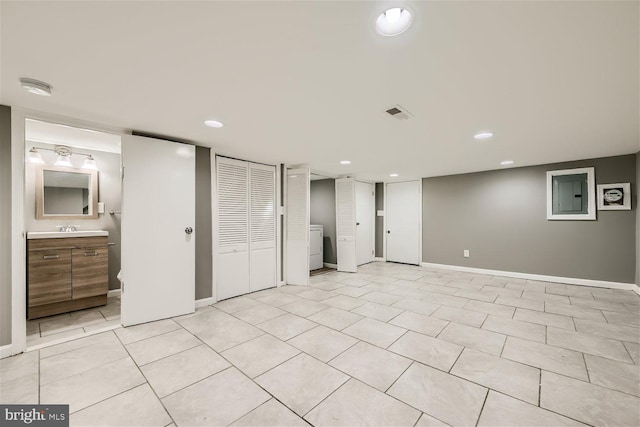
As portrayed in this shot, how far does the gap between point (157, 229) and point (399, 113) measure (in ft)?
9.70

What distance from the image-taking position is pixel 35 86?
1777mm

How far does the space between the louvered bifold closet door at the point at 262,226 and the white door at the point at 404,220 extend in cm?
360

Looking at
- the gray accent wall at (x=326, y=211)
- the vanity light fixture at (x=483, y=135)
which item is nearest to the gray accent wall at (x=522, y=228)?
the gray accent wall at (x=326, y=211)

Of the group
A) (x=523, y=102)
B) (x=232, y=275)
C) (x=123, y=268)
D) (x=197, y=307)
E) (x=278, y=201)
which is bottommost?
(x=197, y=307)

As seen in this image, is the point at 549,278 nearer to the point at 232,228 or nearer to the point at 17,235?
the point at 232,228

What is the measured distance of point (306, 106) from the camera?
2.18 m

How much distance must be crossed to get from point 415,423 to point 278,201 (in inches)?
143

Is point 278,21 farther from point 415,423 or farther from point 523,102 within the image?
point 415,423

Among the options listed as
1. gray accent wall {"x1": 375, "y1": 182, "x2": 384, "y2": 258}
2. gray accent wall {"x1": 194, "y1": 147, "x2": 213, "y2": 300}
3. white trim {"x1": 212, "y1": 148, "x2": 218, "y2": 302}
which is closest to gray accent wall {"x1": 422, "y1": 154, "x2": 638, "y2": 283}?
gray accent wall {"x1": 375, "y1": 182, "x2": 384, "y2": 258}

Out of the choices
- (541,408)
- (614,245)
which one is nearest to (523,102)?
(541,408)

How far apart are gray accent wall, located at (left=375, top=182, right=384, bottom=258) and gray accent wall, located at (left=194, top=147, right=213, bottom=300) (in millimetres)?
4704

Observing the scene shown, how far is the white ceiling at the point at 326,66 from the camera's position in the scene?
3.91 feet

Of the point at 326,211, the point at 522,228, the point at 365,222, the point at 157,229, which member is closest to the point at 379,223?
the point at 365,222

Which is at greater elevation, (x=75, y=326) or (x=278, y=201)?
(x=278, y=201)
